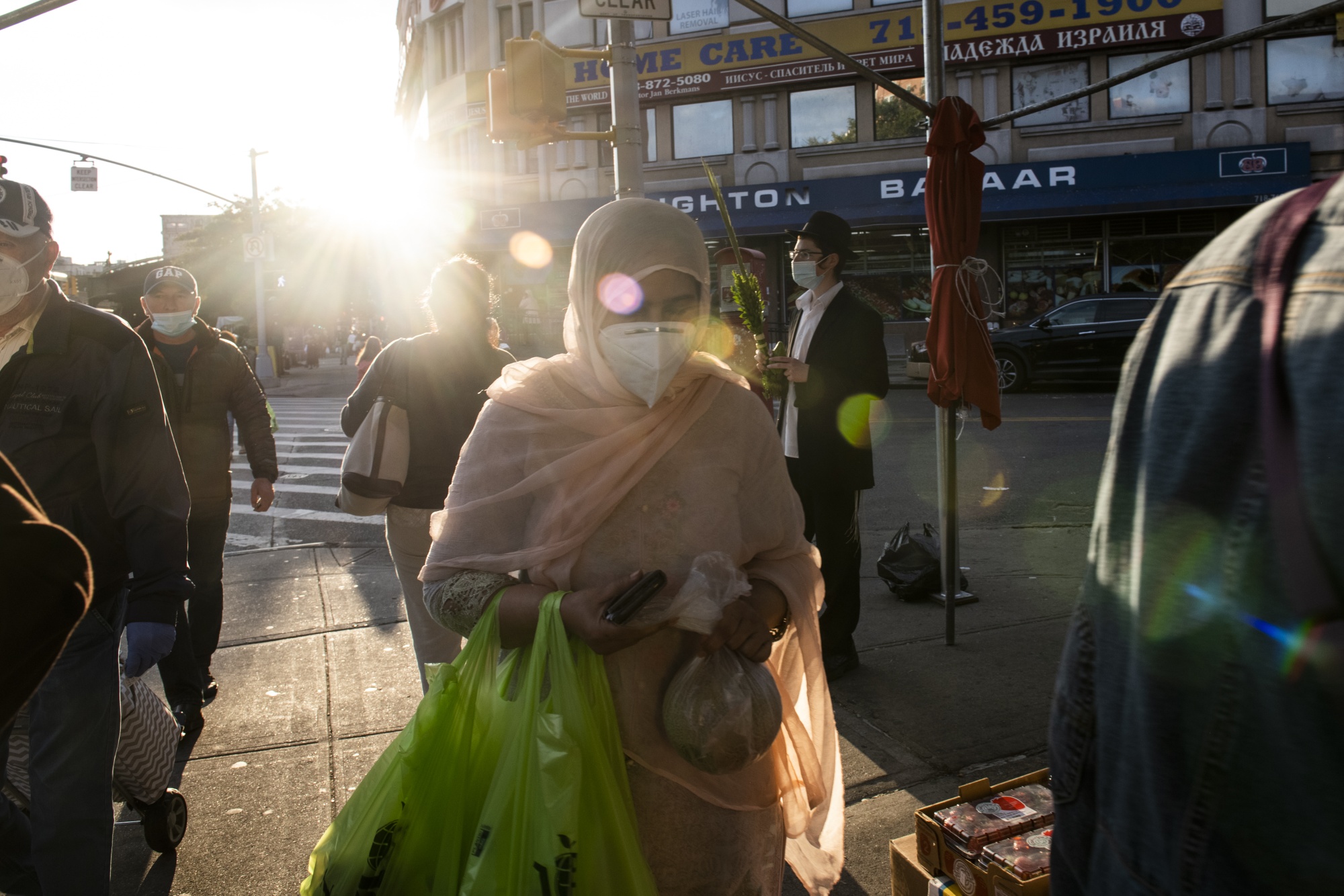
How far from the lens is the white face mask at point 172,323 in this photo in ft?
16.1

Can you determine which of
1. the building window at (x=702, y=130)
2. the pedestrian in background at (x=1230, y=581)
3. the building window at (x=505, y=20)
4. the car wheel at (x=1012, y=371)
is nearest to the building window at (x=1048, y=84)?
the building window at (x=702, y=130)

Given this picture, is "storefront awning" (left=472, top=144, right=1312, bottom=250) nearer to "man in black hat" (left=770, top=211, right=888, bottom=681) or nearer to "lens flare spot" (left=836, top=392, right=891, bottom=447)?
"man in black hat" (left=770, top=211, right=888, bottom=681)

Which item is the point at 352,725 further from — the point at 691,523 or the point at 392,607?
the point at 691,523

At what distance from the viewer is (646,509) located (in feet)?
6.72

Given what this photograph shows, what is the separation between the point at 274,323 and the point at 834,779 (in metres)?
40.8

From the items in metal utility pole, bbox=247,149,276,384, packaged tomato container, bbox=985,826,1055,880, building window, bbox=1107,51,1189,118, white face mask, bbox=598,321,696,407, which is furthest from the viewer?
metal utility pole, bbox=247,149,276,384

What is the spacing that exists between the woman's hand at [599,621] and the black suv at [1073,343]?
54.0ft

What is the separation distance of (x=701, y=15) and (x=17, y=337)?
25849mm

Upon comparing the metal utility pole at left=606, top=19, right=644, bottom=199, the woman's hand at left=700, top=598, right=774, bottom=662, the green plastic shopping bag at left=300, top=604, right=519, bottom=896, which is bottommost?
the green plastic shopping bag at left=300, top=604, right=519, bottom=896

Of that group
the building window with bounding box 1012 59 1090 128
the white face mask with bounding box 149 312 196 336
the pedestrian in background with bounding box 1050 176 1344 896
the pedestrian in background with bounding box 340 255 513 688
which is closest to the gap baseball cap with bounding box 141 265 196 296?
the white face mask with bounding box 149 312 196 336

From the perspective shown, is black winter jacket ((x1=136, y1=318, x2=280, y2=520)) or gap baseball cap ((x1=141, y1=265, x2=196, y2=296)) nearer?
black winter jacket ((x1=136, y1=318, x2=280, y2=520))

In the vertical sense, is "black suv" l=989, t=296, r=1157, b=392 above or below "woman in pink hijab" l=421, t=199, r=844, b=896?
above

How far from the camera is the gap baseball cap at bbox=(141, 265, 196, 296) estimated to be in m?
4.99

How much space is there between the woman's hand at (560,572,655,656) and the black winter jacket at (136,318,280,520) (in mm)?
3544
